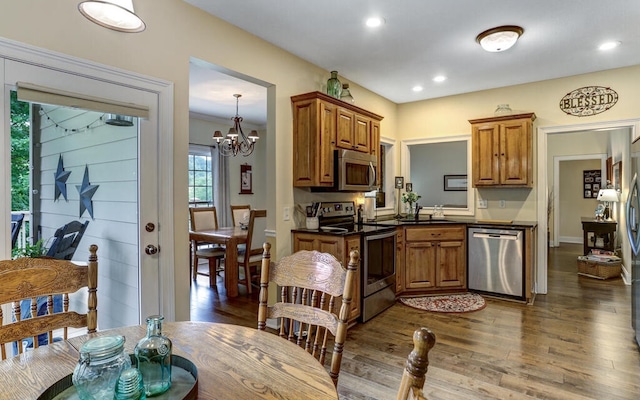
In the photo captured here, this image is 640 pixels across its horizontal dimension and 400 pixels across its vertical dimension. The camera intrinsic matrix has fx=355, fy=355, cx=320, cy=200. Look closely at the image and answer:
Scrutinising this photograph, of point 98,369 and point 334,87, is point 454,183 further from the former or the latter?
point 98,369

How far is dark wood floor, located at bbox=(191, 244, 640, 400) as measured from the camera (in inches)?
92.4

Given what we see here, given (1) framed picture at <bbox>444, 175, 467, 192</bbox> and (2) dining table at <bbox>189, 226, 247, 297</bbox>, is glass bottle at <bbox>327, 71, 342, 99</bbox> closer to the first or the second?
(2) dining table at <bbox>189, 226, 247, 297</bbox>

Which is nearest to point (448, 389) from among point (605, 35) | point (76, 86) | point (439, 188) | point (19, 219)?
point (19, 219)

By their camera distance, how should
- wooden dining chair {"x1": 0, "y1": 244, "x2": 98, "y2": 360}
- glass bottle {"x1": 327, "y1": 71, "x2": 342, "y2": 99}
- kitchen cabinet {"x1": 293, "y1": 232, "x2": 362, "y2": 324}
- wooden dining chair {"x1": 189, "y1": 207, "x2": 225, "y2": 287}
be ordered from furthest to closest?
wooden dining chair {"x1": 189, "y1": 207, "x2": 225, "y2": 287} → glass bottle {"x1": 327, "y1": 71, "x2": 342, "y2": 99} → kitchen cabinet {"x1": 293, "y1": 232, "x2": 362, "y2": 324} → wooden dining chair {"x1": 0, "y1": 244, "x2": 98, "y2": 360}

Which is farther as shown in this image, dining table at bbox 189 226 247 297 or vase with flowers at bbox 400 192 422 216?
vase with flowers at bbox 400 192 422 216

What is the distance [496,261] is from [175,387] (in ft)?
13.9

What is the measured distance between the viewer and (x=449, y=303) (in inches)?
164

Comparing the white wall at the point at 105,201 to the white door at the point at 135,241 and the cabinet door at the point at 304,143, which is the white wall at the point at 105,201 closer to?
the white door at the point at 135,241

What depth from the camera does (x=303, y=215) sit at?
12.5 ft

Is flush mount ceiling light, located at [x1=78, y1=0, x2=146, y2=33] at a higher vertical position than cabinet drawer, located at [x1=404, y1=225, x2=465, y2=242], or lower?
higher

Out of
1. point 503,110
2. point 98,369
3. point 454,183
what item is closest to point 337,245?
point 98,369

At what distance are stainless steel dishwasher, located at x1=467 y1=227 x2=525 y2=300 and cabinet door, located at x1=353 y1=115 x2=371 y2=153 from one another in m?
1.70

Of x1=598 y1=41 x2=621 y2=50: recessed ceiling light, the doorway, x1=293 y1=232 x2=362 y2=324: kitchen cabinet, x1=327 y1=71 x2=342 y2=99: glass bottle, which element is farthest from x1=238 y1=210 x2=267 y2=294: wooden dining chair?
x1=598 y1=41 x2=621 y2=50: recessed ceiling light

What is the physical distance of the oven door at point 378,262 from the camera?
11.7 feet
